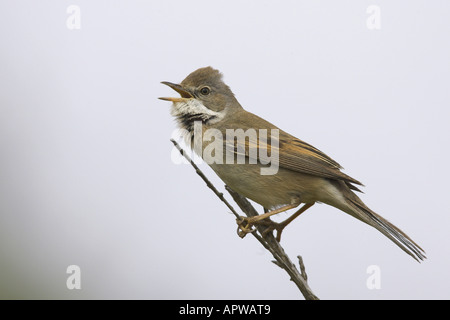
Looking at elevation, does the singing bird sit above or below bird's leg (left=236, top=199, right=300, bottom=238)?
above

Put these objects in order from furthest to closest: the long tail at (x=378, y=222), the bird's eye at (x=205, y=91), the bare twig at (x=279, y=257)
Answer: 1. the bird's eye at (x=205, y=91)
2. the long tail at (x=378, y=222)
3. the bare twig at (x=279, y=257)

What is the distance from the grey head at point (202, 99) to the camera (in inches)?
198

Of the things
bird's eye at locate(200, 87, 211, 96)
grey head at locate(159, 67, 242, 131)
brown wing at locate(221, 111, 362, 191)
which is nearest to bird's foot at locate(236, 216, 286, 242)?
brown wing at locate(221, 111, 362, 191)

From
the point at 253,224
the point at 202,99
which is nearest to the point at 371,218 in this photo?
the point at 253,224

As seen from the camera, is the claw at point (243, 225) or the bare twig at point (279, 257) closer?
the bare twig at point (279, 257)

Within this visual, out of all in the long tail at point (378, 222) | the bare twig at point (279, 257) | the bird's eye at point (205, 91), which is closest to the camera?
the bare twig at point (279, 257)

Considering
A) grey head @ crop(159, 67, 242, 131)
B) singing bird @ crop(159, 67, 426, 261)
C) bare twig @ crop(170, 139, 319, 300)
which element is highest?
grey head @ crop(159, 67, 242, 131)

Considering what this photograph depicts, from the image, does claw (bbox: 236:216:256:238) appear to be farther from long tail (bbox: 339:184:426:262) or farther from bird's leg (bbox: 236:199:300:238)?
long tail (bbox: 339:184:426:262)

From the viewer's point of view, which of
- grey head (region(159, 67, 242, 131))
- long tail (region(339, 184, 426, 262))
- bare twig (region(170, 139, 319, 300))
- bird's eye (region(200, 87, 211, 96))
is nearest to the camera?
bare twig (region(170, 139, 319, 300))

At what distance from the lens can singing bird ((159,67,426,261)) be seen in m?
4.56

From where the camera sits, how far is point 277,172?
4.75 m

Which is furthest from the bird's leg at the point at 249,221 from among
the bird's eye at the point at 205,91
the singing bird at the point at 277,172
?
the bird's eye at the point at 205,91

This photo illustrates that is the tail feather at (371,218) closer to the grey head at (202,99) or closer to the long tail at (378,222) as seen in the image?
the long tail at (378,222)

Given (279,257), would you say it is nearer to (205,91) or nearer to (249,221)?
(249,221)
